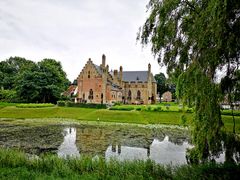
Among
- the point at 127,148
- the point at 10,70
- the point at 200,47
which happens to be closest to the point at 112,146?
the point at 127,148

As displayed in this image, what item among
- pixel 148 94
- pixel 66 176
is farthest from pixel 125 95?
pixel 66 176

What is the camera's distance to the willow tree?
18.9ft

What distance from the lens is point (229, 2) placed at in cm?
542

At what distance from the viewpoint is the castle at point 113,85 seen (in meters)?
51.7

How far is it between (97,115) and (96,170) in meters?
24.4

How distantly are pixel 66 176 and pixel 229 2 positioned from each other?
21.6 ft

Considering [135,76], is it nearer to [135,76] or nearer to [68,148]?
[135,76]

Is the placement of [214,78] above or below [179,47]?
below

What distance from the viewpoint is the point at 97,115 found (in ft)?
107

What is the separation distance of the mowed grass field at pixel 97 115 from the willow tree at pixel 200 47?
69.3 ft

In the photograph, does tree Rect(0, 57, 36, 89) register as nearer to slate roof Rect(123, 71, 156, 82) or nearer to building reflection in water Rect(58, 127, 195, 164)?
Result: slate roof Rect(123, 71, 156, 82)

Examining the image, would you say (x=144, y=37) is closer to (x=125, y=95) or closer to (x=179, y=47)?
(x=179, y=47)

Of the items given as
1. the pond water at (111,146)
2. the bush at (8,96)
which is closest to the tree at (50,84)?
the bush at (8,96)

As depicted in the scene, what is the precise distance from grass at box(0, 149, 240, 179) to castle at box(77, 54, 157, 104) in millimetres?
42198
